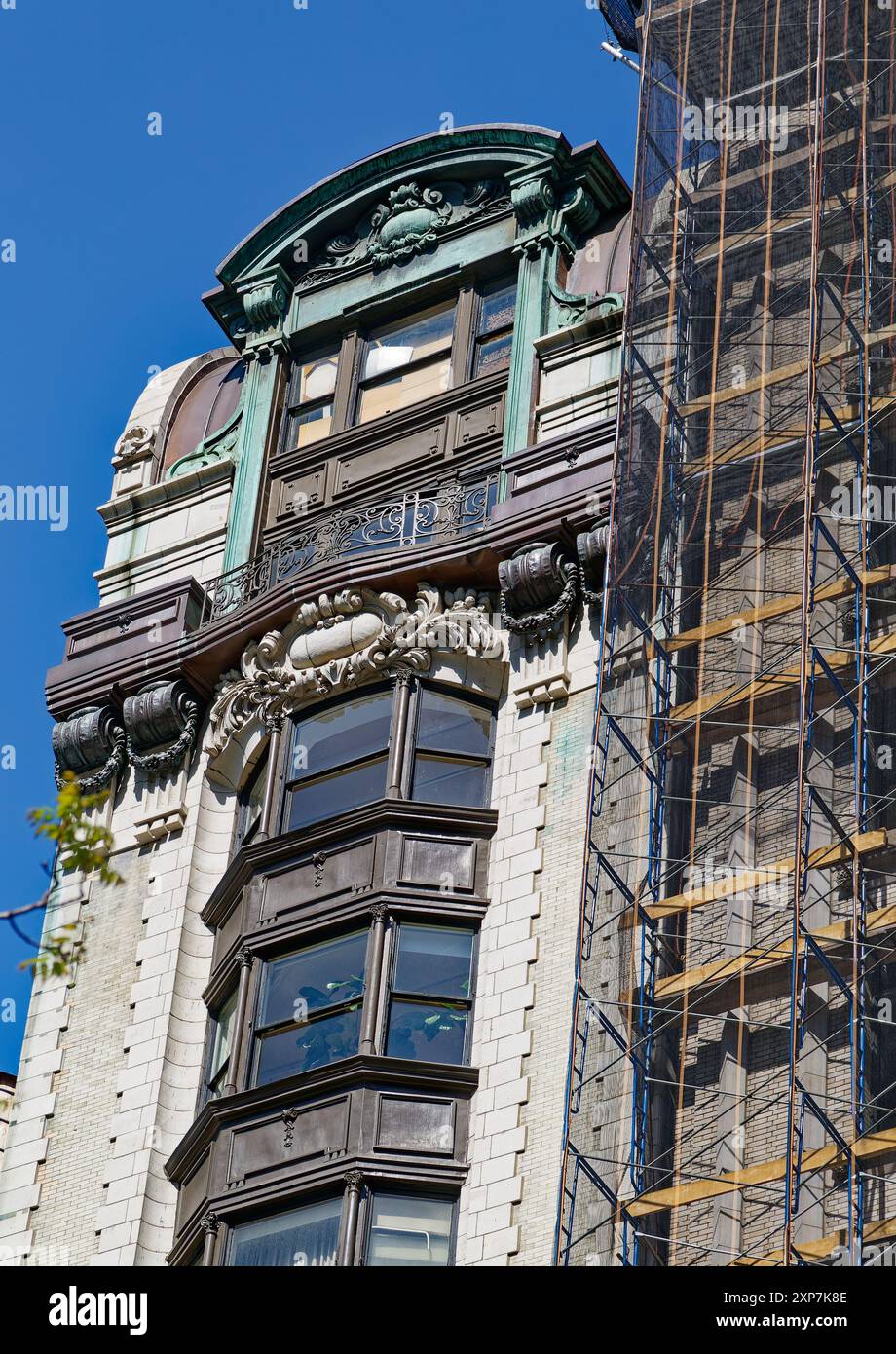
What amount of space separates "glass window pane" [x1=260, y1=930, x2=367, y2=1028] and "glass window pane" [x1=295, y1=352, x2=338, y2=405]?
9081 mm

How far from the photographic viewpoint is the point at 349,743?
30266 millimetres

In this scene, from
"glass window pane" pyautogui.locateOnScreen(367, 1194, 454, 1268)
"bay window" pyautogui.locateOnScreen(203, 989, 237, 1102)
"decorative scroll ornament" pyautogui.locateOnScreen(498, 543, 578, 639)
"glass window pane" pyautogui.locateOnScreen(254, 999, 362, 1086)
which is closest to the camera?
"glass window pane" pyautogui.locateOnScreen(367, 1194, 454, 1268)

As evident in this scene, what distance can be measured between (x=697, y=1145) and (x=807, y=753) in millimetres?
3810

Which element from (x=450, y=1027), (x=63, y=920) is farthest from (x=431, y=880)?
(x=63, y=920)

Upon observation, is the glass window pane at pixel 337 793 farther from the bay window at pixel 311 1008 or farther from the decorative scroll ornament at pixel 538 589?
the decorative scroll ornament at pixel 538 589

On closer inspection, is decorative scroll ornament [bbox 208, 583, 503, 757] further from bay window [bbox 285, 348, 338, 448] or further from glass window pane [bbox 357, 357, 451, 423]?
bay window [bbox 285, 348, 338, 448]

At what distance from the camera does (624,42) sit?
128 ft

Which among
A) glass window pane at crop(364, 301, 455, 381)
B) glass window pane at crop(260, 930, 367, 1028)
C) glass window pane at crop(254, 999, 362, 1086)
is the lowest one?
glass window pane at crop(254, 999, 362, 1086)

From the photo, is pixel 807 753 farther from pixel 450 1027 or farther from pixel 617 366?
pixel 617 366

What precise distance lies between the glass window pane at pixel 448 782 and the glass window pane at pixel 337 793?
15.9 inches

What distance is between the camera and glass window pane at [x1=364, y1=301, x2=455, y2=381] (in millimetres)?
34219

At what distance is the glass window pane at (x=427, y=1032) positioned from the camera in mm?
27188

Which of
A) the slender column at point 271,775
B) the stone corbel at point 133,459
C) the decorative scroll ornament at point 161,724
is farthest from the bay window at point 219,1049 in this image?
the stone corbel at point 133,459

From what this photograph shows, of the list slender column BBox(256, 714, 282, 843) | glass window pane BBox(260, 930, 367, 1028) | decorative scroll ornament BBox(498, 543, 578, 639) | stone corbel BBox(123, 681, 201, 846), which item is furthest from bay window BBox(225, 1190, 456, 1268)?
decorative scroll ornament BBox(498, 543, 578, 639)
